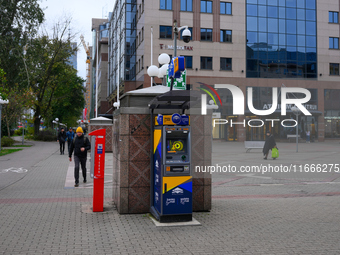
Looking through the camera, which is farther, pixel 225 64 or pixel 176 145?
pixel 225 64

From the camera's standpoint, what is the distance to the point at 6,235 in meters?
5.81

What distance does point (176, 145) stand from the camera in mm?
6414

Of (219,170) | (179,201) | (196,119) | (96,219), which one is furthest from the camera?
(219,170)

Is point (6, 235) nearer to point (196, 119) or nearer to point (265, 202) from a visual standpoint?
point (196, 119)

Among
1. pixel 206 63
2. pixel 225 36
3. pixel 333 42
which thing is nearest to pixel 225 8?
pixel 225 36

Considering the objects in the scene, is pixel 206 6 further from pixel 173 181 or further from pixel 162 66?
pixel 173 181

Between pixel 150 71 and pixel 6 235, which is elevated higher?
pixel 150 71

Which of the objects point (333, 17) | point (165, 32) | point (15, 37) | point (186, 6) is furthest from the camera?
point (186, 6)

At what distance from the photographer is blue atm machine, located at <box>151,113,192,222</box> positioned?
6.33 m

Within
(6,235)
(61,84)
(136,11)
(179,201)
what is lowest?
(6,235)

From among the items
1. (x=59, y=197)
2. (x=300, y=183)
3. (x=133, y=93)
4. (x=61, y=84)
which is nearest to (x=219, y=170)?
(x=300, y=183)

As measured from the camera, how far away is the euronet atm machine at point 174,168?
20.8ft

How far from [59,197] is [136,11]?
3982 cm

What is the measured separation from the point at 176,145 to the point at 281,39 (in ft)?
103
